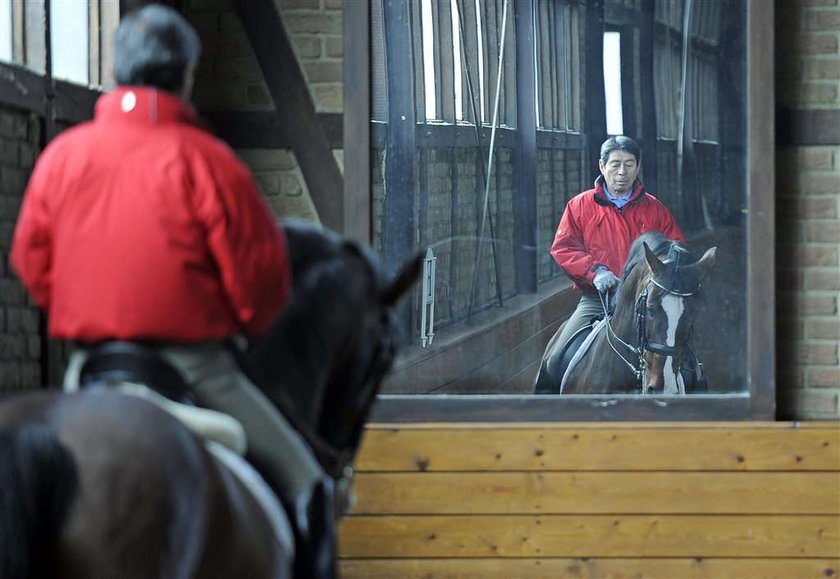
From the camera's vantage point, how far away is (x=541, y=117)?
6434 mm

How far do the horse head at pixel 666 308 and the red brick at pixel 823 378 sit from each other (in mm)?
537

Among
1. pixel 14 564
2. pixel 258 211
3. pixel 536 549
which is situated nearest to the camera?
pixel 14 564

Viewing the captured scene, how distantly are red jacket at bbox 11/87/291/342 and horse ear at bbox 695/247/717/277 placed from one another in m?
3.47

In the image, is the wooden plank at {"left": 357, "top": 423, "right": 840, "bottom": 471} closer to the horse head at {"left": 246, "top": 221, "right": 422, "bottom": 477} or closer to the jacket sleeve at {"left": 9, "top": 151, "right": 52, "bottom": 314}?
the horse head at {"left": 246, "top": 221, "right": 422, "bottom": 477}

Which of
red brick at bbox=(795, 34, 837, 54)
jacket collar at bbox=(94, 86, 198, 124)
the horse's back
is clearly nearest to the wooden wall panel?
red brick at bbox=(795, 34, 837, 54)

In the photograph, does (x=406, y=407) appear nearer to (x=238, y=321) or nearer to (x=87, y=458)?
(x=238, y=321)

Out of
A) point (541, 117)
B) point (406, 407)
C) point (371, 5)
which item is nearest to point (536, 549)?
point (406, 407)

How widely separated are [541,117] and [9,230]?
2.45 metres

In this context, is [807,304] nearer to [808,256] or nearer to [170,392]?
[808,256]

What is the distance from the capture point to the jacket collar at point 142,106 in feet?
10.5

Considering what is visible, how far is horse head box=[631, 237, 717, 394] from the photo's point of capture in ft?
21.0

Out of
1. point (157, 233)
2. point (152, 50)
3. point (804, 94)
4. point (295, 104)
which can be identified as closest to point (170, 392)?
point (157, 233)

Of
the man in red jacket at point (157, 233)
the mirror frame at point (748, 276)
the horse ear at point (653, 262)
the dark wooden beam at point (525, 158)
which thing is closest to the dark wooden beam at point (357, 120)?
the mirror frame at point (748, 276)

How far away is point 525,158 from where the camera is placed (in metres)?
6.46
